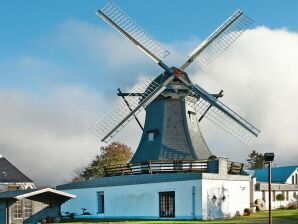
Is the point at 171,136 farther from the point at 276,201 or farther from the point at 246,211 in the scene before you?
the point at 276,201

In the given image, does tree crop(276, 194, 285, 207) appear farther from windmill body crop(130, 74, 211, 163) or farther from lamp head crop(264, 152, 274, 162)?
lamp head crop(264, 152, 274, 162)

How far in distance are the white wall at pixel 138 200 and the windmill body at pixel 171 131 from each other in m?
2.51

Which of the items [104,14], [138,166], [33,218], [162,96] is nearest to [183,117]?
[162,96]

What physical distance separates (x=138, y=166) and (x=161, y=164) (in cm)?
188

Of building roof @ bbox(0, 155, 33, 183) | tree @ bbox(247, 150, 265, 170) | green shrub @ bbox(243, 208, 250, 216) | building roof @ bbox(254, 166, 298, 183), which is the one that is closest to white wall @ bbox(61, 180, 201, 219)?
Answer: green shrub @ bbox(243, 208, 250, 216)

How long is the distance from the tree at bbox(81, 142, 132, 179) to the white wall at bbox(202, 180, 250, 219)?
106 feet

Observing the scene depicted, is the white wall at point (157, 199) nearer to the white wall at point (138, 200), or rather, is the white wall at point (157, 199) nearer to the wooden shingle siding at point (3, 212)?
the white wall at point (138, 200)

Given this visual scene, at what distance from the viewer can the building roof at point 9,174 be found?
6575 cm

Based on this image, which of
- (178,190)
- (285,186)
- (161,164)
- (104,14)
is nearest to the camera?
(178,190)

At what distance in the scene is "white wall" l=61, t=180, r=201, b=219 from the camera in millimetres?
34281

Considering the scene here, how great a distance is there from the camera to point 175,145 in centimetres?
3822

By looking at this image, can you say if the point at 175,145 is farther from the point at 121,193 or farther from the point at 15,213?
the point at 15,213

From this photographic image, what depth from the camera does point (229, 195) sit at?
36.8 metres

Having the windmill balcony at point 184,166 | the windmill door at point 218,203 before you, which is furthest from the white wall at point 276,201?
the windmill door at point 218,203
